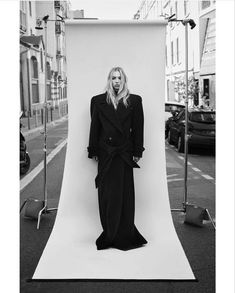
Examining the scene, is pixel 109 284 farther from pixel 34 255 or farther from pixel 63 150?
pixel 63 150

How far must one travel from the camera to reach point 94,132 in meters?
5.28

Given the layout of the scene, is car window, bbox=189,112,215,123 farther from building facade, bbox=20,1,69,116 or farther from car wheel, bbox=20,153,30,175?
building facade, bbox=20,1,69,116

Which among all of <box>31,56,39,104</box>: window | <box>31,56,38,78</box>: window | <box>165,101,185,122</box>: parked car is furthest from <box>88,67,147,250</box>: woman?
<box>31,56,38,78</box>: window

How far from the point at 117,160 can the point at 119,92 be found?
83 cm

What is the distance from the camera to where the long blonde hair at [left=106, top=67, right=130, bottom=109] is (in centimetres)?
521

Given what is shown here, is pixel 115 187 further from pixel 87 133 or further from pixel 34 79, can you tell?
pixel 34 79

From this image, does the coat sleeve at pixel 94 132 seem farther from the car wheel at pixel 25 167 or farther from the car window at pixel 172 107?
the car window at pixel 172 107

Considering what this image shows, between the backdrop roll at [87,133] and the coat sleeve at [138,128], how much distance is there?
0.89 ft

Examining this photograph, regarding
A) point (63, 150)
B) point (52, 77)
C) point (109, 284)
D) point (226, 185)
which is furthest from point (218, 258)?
point (52, 77)

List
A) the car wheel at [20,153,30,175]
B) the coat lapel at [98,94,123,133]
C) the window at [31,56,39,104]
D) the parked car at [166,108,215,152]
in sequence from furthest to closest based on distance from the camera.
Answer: the window at [31,56,39,104] < the parked car at [166,108,215,152] < the car wheel at [20,153,30,175] < the coat lapel at [98,94,123,133]

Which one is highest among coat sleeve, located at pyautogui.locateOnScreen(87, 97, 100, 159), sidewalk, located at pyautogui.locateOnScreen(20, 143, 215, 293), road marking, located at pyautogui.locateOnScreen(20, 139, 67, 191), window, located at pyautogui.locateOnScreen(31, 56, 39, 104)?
window, located at pyautogui.locateOnScreen(31, 56, 39, 104)

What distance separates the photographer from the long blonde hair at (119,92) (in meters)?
5.21

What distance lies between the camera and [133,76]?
5.48 m
